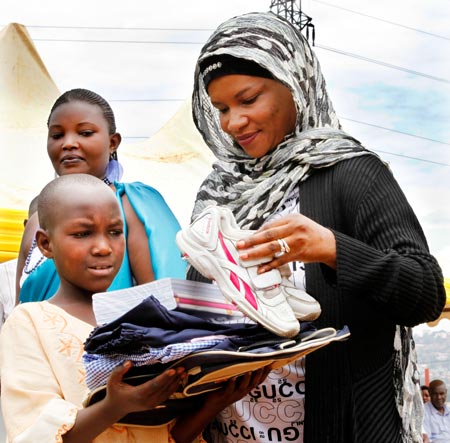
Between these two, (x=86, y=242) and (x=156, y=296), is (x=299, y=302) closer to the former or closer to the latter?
(x=156, y=296)

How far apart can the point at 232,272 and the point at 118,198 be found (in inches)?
41.7

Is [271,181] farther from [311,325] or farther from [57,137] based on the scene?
[57,137]

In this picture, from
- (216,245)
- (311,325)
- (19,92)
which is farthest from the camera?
(19,92)

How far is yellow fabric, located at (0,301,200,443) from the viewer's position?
5.43 ft

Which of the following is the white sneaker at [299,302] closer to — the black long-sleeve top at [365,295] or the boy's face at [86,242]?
the black long-sleeve top at [365,295]

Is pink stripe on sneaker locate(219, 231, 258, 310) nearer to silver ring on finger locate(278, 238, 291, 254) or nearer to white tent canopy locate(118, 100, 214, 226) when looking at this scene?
silver ring on finger locate(278, 238, 291, 254)

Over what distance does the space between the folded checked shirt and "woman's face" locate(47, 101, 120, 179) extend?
1077 mm

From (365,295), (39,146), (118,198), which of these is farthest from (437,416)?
(365,295)

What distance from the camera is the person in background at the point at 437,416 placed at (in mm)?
9875

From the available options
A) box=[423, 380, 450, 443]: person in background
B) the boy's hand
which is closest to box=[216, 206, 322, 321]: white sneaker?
the boy's hand

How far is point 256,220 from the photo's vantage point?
1982 mm

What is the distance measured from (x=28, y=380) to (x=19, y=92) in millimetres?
6607

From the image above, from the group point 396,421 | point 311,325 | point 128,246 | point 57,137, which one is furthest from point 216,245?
point 57,137

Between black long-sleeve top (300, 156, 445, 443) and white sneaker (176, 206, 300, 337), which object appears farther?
black long-sleeve top (300, 156, 445, 443)
